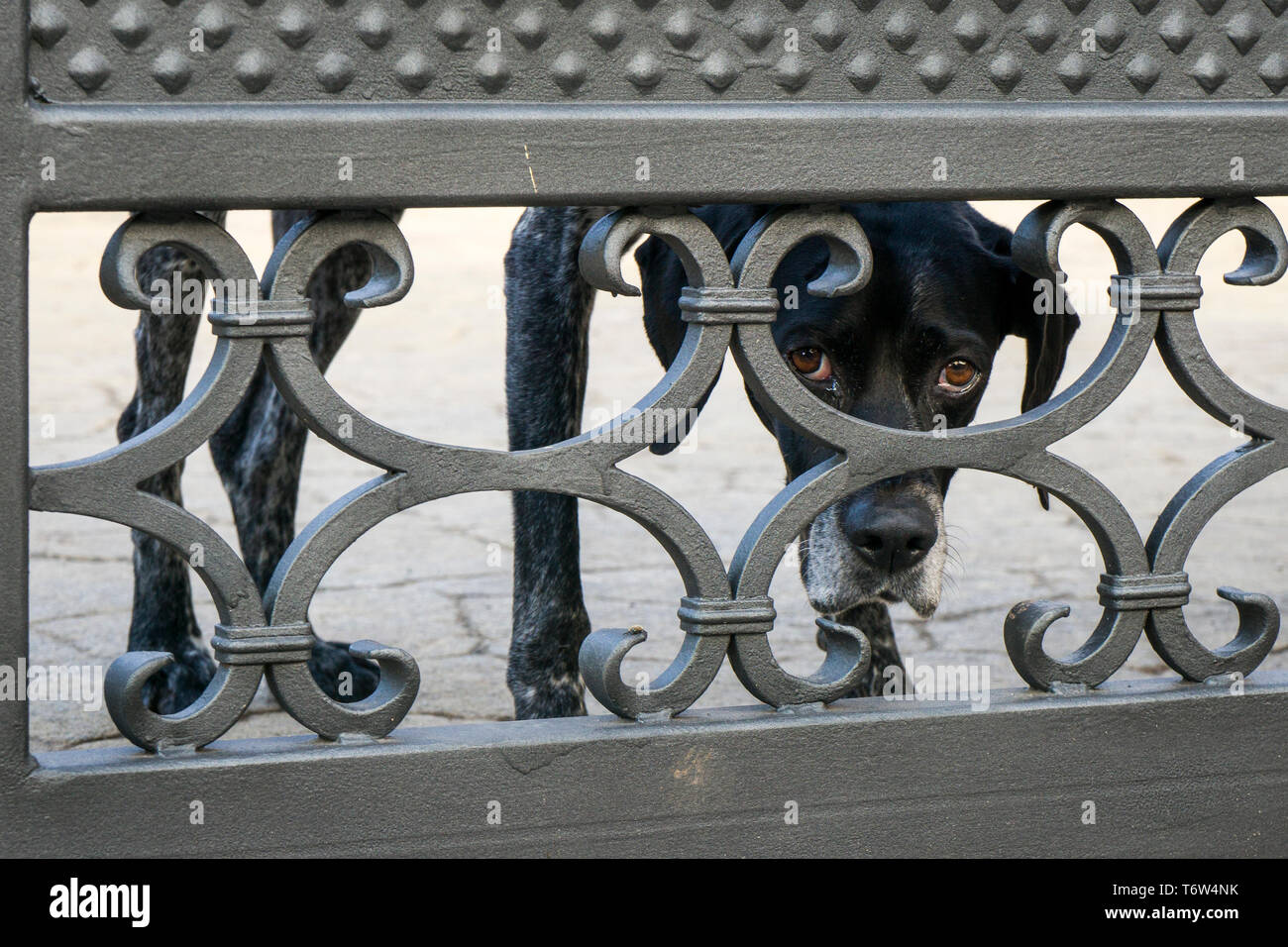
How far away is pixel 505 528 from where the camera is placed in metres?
5.01

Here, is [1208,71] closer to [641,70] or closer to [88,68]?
[641,70]

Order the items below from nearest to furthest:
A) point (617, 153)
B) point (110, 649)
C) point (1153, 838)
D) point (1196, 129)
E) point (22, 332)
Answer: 1. point (22, 332)
2. point (617, 153)
3. point (1196, 129)
4. point (1153, 838)
5. point (110, 649)

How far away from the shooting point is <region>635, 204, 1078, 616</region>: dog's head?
9.29ft

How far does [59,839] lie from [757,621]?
77 cm

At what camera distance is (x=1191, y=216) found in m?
1.84

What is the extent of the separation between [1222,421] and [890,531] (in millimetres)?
919

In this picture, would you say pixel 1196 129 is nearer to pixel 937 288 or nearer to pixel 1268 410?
pixel 1268 410

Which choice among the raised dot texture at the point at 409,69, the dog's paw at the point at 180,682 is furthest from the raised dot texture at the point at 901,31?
the dog's paw at the point at 180,682

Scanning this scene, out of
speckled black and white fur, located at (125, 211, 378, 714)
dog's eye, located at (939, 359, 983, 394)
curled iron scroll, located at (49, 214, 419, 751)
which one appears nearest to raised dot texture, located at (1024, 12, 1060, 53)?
curled iron scroll, located at (49, 214, 419, 751)

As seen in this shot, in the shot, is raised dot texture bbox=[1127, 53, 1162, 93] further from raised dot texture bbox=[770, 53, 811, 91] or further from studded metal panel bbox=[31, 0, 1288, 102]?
raised dot texture bbox=[770, 53, 811, 91]

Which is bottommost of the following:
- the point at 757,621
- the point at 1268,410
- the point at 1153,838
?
the point at 1153,838

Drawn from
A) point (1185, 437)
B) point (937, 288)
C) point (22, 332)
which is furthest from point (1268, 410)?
point (1185, 437)

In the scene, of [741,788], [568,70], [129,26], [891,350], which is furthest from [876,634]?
[129,26]

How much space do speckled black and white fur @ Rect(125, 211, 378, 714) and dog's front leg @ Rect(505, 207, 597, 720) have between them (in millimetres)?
403
